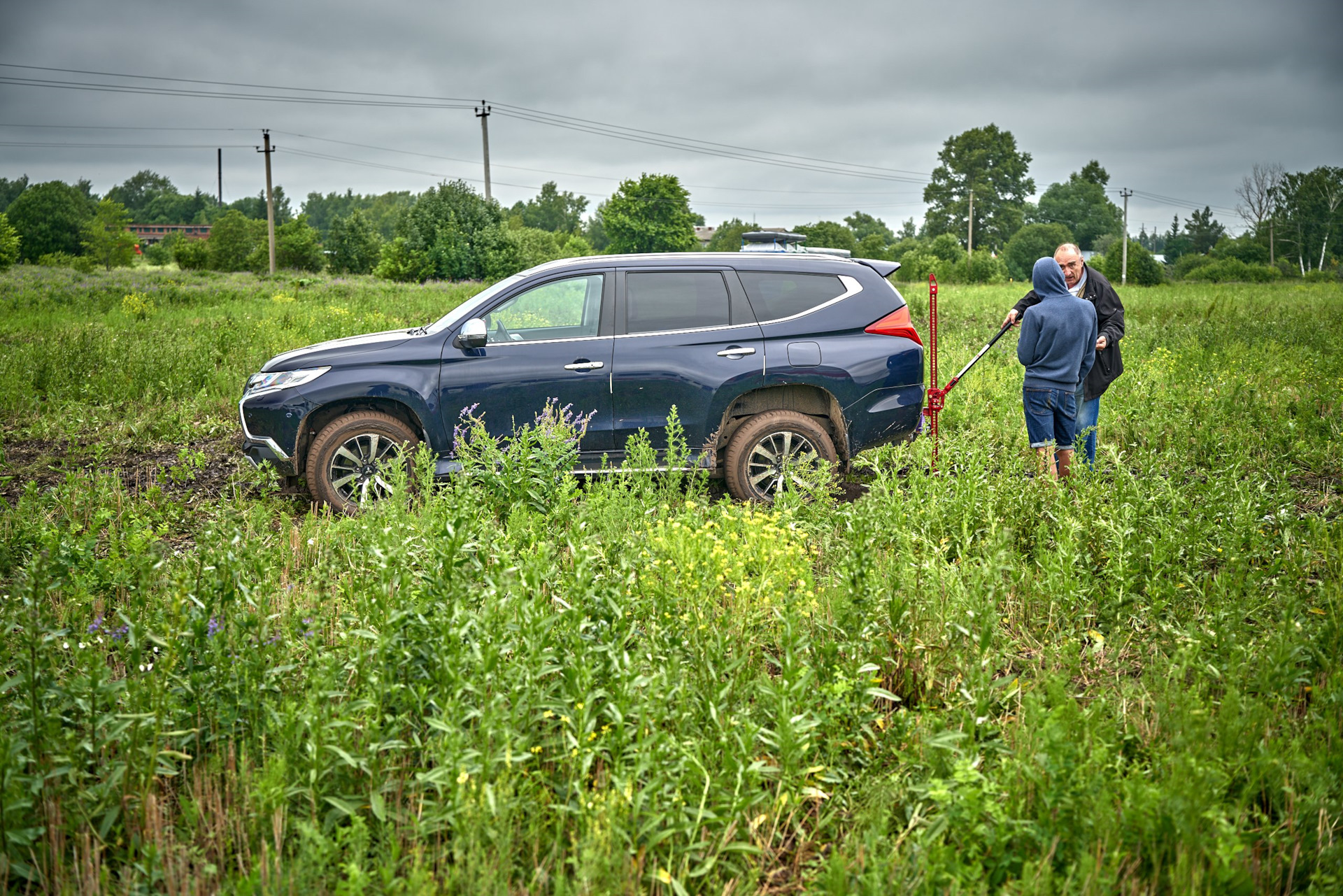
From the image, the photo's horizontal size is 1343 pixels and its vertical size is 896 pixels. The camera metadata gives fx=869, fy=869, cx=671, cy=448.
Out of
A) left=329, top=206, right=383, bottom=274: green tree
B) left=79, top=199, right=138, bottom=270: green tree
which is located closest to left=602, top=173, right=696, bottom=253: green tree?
left=329, top=206, right=383, bottom=274: green tree

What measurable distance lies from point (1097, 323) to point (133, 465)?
27.5 ft


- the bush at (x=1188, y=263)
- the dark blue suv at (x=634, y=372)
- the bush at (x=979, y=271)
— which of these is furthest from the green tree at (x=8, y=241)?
the bush at (x=1188, y=263)

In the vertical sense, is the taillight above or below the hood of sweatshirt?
below

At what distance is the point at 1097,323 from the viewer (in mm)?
6812

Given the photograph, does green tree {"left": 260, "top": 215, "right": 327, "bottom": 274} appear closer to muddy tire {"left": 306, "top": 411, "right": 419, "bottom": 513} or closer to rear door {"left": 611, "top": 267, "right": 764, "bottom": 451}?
muddy tire {"left": 306, "top": 411, "right": 419, "bottom": 513}

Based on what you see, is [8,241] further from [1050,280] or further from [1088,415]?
[1088,415]

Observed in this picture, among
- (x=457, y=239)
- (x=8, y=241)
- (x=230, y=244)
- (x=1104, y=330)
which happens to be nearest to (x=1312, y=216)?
(x=457, y=239)

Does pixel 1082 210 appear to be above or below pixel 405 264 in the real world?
above

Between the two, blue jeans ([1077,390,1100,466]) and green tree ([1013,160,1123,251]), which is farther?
green tree ([1013,160,1123,251])

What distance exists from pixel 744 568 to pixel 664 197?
77.2 metres

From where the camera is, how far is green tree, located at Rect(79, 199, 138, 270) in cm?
7294

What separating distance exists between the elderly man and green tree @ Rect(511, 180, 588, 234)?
125 metres

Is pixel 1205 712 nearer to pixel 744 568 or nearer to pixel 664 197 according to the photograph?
pixel 744 568

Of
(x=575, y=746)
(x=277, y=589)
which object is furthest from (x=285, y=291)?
(x=575, y=746)
